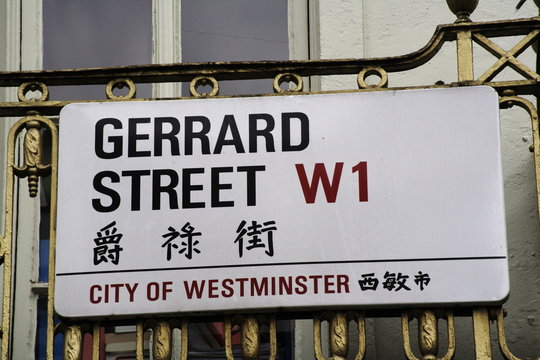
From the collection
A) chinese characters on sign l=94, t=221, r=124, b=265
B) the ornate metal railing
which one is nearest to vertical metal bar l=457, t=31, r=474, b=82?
the ornate metal railing

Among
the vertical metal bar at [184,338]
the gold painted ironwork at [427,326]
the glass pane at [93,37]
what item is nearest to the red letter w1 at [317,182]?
the gold painted ironwork at [427,326]

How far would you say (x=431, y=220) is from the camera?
529 cm

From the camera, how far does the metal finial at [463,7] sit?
5.54m

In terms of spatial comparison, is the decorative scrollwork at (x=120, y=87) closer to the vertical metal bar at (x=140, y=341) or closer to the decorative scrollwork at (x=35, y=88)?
the decorative scrollwork at (x=35, y=88)

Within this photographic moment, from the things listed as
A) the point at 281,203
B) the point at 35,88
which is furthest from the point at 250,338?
the point at 35,88

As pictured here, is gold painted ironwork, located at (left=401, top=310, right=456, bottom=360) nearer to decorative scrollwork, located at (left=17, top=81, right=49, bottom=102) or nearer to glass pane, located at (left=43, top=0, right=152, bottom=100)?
decorative scrollwork, located at (left=17, top=81, right=49, bottom=102)

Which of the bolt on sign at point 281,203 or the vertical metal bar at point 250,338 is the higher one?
the bolt on sign at point 281,203

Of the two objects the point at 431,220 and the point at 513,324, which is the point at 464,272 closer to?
the point at 431,220

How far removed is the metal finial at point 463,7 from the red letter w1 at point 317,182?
88 cm

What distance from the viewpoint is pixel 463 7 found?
18.2 feet

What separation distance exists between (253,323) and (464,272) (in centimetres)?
91

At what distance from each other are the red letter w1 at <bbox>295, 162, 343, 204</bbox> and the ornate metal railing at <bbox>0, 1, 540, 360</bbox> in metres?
0.40

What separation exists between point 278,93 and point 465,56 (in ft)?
2.74

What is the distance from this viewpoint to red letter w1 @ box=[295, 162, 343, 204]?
5348 mm
